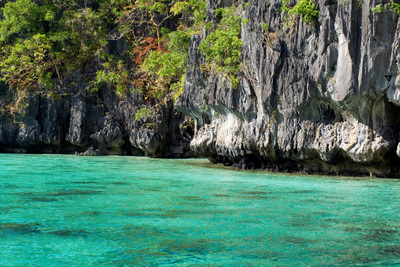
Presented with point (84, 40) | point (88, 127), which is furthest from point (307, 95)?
point (84, 40)

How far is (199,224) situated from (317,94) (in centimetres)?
750

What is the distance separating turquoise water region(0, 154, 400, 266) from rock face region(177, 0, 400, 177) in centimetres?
192

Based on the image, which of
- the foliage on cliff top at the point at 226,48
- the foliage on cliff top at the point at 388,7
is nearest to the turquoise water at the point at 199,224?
the foliage on cliff top at the point at 388,7

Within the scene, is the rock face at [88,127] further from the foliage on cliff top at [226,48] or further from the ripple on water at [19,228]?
the ripple on water at [19,228]

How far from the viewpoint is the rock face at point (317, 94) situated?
10977 mm

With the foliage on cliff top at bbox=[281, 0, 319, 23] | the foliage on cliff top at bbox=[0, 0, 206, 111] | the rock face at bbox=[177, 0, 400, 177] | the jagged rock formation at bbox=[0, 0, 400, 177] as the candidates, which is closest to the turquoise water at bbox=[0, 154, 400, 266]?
the rock face at bbox=[177, 0, 400, 177]

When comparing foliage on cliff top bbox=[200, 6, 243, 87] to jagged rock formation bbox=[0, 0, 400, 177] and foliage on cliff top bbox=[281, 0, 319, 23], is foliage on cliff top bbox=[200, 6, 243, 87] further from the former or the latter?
foliage on cliff top bbox=[281, 0, 319, 23]

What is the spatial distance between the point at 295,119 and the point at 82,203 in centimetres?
758

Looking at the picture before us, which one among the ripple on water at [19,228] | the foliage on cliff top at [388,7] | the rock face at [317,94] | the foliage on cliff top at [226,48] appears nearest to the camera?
the ripple on water at [19,228]

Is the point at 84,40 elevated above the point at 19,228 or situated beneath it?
elevated above

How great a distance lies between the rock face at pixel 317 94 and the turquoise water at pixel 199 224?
1925mm

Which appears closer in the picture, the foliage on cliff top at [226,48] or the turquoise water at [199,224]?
the turquoise water at [199,224]

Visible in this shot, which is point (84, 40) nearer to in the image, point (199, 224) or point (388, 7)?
point (388, 7)

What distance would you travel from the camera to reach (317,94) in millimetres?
12234
